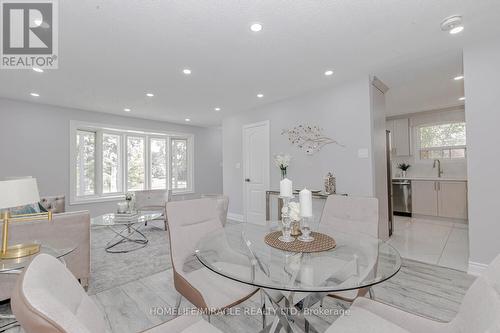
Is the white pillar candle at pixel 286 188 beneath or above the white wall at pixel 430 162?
beneath

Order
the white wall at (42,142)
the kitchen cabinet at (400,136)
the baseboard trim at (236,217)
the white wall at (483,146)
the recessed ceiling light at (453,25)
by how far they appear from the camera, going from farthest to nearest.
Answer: the kitchen cabinet at (400,136) → the baseboard trim at (236,217) → the white wall at (42,142) → the white wall at (483,146) → the recessed ceiling light at (453,25)

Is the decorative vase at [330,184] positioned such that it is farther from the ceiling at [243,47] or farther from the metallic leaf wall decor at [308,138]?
the ceiling at [243,47]

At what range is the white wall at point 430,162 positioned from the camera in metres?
5.14

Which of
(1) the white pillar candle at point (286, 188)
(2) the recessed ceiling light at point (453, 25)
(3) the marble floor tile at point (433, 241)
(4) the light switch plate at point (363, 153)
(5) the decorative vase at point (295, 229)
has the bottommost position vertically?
(3) the marble floor tile at point (433, 241)

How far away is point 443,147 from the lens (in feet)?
17.6

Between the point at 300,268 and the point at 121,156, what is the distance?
5.61 m

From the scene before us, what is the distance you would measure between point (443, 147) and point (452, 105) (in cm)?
94

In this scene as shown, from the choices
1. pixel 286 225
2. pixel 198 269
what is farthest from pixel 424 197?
pixel 198 269

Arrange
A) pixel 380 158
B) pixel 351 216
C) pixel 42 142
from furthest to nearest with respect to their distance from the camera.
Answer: pixel 42 142 < pixel 380 158 < pixel 351 216

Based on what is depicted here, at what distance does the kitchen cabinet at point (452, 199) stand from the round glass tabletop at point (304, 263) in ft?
14.8

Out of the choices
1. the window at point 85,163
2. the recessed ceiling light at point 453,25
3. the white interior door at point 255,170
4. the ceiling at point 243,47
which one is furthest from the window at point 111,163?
the recessed ceiling light at point 453,25

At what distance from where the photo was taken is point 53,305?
57cm

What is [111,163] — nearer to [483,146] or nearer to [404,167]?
[483,146]

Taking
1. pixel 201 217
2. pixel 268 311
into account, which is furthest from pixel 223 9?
pixel 268 311
